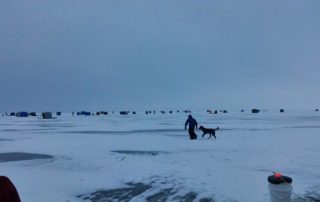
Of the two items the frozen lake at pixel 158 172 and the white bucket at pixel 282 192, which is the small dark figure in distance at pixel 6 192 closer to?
the frozen lake at pixel 158 172

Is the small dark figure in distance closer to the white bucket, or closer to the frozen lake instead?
the frozen lake

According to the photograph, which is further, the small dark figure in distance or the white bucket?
the white bucket

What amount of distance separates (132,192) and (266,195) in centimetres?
299

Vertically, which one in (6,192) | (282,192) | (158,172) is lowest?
(158,172)

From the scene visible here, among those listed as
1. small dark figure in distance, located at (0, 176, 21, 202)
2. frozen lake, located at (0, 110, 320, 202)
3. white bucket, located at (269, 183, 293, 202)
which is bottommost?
frozen lake, located at (0, 110, 320, 202)

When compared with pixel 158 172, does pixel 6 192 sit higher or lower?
higher

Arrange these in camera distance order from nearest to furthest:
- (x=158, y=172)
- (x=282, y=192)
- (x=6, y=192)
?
(x=6, y=192), (x=282, y=192), (x=158, y=172)

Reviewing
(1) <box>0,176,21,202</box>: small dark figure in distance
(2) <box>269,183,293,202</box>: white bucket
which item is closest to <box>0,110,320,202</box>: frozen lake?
(2) <box>269,183,293,202</box>: white bucket

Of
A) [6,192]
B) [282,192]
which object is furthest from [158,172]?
[6,192]

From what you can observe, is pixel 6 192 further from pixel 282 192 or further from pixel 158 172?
pixel 158 172

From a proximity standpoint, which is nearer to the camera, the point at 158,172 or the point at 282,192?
the point at 282,192

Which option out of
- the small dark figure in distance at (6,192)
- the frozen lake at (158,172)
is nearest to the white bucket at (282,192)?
the frozen lake at (158,172)

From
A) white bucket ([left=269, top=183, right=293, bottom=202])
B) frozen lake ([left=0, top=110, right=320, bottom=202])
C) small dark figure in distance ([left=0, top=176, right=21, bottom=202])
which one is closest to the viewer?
small dark figure in distance ([left=0, top=176, right=21, bottom=202])

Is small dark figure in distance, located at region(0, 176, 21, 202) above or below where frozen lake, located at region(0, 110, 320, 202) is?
above
